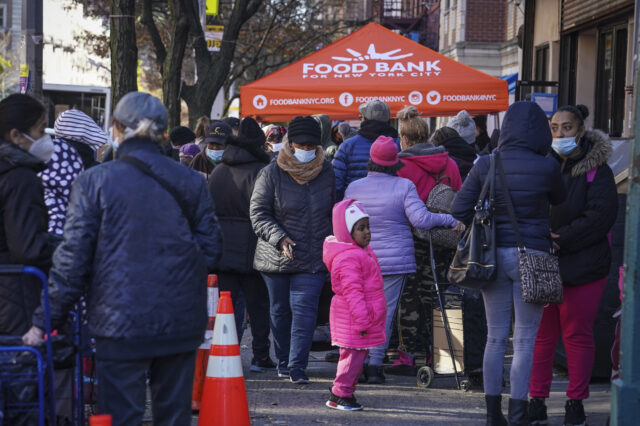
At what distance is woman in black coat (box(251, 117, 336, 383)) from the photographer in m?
8.02

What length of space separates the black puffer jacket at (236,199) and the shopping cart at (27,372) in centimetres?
388

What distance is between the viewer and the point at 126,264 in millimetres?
4590

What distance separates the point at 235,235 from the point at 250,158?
0.66 metres

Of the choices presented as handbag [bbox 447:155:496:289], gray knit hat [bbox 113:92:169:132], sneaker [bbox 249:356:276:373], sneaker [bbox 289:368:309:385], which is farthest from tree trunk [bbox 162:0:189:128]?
gray knit hat [bbox 113:92:169:132]

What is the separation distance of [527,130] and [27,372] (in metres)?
3.35

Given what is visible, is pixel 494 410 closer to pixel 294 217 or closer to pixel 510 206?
pixel 510 206

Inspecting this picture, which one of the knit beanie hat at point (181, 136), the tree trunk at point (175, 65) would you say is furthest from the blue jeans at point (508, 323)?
the tree trunk at point (175, 65)

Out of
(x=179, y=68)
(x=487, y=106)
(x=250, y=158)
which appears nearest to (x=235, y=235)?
(x=250, y=158)

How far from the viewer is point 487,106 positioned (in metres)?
12.2

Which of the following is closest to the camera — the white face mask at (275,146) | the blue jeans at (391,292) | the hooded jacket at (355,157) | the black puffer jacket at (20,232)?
the black puffer jacket at (20,232)

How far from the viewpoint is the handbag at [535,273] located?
6191 mm

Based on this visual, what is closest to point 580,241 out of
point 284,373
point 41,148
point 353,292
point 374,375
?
point 353,292

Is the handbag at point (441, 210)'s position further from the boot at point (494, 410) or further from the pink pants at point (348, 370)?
the boot at point (494, 410)

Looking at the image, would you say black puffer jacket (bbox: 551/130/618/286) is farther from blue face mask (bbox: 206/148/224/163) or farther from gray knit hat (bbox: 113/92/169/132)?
blue face mask (bbox: 206/148/224/163)
